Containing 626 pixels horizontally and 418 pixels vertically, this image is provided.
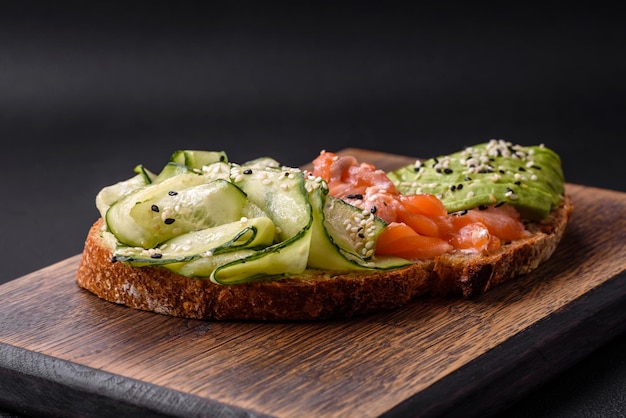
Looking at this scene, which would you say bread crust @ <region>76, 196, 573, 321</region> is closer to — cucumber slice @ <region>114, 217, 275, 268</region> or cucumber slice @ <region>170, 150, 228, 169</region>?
cucumber slice @ <region>114, 217, 275, 268</region>

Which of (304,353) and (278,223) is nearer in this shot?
(304,353)

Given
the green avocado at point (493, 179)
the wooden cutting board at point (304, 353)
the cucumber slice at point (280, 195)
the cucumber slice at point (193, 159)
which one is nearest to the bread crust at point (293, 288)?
the wooden cutting board at point (304, 353)

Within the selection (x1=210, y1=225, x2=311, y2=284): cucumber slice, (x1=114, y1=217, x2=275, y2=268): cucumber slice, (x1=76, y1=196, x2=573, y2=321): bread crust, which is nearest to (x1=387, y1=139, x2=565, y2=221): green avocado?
(x1=76, y1=196, x2=573, y2=321): bread crust

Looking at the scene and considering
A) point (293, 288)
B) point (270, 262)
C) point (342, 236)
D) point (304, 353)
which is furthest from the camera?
point (342, 236)

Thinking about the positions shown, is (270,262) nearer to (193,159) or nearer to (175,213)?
(175,213)

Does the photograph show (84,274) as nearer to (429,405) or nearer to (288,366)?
(288,366)

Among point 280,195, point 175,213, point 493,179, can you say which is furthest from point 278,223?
point 493,179
